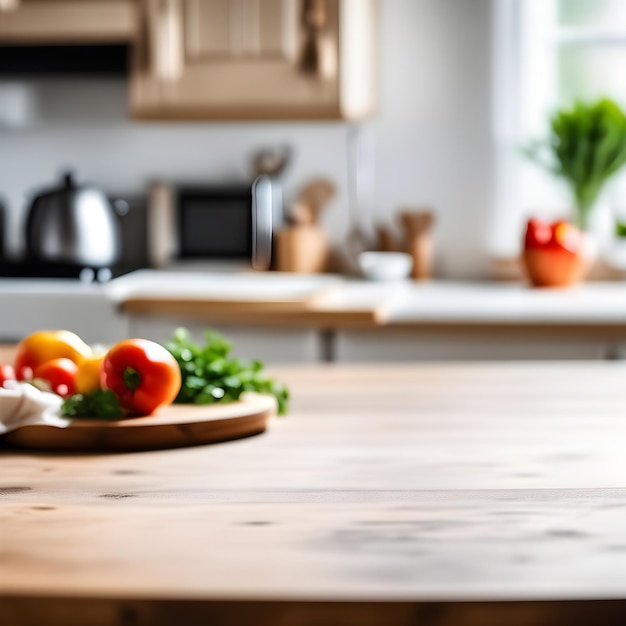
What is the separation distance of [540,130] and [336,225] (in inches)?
28.8

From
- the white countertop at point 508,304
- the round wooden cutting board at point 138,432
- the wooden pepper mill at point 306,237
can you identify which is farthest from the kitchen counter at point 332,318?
the round wooden cutting board at point 138,432

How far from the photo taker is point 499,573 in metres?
0.91

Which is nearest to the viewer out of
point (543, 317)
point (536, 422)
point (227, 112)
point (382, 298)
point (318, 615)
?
point (318, 615)

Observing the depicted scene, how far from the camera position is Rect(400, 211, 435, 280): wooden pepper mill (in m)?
3.43

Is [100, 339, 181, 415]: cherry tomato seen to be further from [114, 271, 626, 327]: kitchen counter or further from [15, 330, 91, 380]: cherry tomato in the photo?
[114, 271, 626, 327]: kitchen counter

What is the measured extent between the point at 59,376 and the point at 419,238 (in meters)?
2.06

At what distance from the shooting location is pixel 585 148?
3285 mm

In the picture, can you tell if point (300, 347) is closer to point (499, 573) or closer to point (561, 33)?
point (561, 33)

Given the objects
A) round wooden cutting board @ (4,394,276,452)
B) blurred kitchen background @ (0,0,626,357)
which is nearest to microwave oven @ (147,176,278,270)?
blurred kitchen background @ (0,0,626,357)

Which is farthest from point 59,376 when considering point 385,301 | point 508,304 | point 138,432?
point 508,304

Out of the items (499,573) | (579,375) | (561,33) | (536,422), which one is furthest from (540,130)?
(499,573)

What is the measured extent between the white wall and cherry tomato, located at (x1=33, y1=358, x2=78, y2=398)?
2.13 metres

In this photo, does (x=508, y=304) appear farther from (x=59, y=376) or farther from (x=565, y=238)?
(x=59, y=376)

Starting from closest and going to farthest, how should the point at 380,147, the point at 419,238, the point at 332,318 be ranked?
1. the point at 332,318
2. the point at 419,238
3. the point at 380,147
